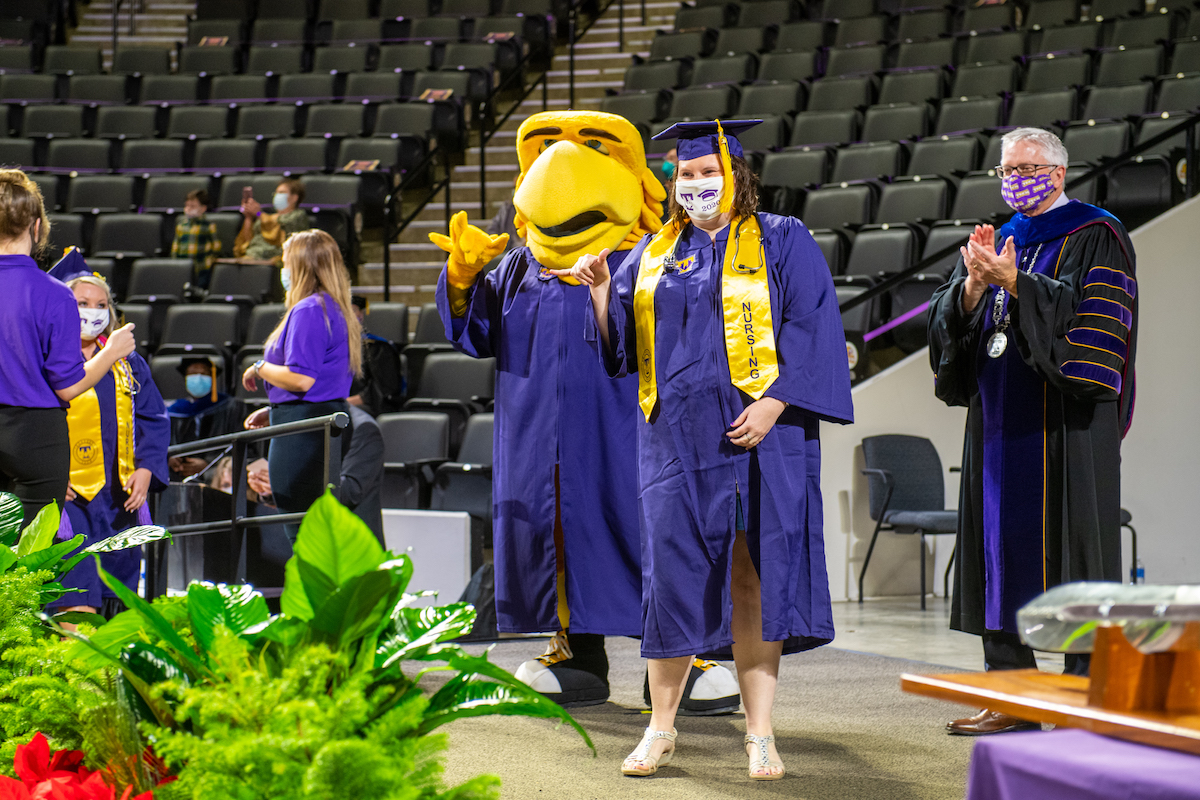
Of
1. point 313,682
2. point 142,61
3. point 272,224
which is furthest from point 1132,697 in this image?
point 142,61

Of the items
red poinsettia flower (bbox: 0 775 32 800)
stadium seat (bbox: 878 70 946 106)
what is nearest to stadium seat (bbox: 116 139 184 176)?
stadium seat (bbox: 878 70 946 106)

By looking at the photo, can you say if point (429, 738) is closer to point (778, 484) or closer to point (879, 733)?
point (778, 484)

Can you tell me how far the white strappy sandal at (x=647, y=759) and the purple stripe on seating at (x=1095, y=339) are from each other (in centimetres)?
126

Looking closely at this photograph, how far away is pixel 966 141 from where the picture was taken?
7.70m

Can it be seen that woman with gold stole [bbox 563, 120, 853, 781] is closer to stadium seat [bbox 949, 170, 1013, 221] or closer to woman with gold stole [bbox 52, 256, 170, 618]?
woman with gold stole [bbox 52, 256, 170, 618]

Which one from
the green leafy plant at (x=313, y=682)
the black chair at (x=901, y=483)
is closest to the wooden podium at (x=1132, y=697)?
the green leafy plant at (x=313, y=682)

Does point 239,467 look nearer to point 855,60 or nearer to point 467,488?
point 467,488

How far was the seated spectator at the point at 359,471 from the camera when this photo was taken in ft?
13.7

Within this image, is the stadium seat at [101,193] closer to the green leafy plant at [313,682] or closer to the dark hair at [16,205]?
the dark hair at [16,205]

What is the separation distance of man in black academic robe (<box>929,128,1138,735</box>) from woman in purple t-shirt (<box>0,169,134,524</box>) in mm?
2144

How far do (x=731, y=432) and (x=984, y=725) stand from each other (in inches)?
38.7

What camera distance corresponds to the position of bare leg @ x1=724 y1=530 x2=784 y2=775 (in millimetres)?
2557

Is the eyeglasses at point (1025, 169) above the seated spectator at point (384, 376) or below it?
above

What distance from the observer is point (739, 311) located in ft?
8.50
